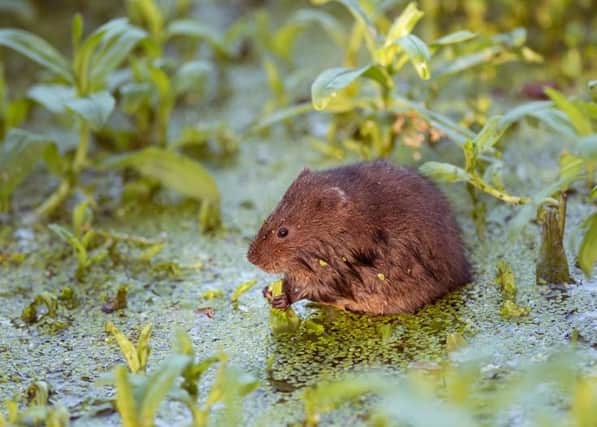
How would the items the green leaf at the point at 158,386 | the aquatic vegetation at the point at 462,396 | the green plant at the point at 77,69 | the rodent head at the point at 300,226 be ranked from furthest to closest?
the green plant at the point at 77,69 < the rodent head at the point at 300,226 < the green leaf at the point at 158,386 < the aquatic vegetation at the point at 462,396

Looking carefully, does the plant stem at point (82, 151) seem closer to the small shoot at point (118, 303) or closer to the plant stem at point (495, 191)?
the small shoot at point (118, 303)

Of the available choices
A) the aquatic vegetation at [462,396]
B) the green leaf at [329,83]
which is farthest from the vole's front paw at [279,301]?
the green leaf at [329,83]

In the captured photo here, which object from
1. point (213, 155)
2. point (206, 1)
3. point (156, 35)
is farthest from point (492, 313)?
point (206, 1)

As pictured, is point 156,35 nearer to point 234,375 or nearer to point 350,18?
point 350,18

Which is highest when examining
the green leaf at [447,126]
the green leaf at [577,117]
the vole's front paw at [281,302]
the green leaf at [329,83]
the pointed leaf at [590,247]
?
the green leaf at [329,83]

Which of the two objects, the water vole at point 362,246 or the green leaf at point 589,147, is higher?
the green leaf at point 589,147

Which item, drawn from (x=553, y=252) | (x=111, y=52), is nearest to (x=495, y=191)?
(x=553, y=252)

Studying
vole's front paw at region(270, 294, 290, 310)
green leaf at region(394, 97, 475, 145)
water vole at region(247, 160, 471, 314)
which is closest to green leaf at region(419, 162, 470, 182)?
water vole at region(247, 160, 471, 314)
